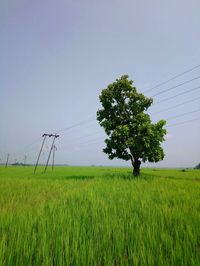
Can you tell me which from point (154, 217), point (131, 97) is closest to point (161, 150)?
point (131, 97)

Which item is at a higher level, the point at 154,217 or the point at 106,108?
the point at 106,108

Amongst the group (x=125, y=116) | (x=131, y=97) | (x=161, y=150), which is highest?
(x=131, y=97)

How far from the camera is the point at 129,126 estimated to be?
22.6 meters

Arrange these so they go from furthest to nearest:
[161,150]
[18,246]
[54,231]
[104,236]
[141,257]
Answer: [161,150]
[54,231]
[104,236]
[18,246]
[141,257]

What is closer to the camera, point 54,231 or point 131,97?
point 54,231

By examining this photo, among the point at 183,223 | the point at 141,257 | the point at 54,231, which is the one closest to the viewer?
the point at 141,257

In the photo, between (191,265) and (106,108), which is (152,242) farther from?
(106,108)

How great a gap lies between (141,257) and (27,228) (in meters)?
2.48

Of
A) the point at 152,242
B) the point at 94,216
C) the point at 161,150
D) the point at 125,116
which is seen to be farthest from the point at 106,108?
the point at 152,242

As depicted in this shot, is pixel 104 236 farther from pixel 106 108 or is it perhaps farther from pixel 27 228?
pixel 106 108

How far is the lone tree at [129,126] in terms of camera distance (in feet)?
70.5

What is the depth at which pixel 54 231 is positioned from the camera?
3.53m

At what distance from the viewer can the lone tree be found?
21484 millimetres

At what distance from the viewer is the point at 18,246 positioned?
2838 millimetres
